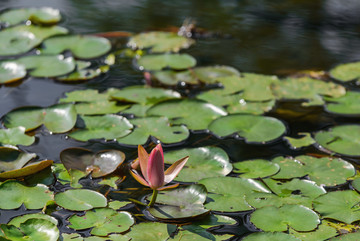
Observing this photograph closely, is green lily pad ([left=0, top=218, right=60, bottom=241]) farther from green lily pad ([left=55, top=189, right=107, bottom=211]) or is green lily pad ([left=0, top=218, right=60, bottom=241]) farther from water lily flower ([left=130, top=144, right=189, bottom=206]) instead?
water lily flower ([left=130, top=144, right=189, bottom=206])

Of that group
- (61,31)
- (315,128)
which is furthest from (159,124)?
(61,31)

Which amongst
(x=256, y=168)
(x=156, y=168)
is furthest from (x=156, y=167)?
(x=256, y=168)

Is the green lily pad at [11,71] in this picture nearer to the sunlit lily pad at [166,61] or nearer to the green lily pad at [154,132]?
the sunlit lily pad at [166,61]

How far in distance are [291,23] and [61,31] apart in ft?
5.71

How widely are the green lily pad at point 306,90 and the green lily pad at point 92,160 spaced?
110 cm

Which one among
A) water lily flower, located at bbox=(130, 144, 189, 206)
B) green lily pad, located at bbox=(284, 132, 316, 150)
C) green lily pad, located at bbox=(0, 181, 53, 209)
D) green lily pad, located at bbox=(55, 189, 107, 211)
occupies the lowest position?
green lily pad, located at bbox=(284, 132, 316, 150)

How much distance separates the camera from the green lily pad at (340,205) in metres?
1.76

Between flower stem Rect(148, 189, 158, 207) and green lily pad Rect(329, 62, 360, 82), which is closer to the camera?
flower stem Rect(148, 189, 158, 207)

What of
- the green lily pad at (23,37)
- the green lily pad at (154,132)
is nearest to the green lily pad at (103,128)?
the green lily pad at (154,132)

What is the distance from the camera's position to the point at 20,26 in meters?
3.44

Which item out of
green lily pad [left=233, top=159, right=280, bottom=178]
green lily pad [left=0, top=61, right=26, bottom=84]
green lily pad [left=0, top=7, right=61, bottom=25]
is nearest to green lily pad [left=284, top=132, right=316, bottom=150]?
green lily pad [left=233, top=159, right=280, bottom=178]

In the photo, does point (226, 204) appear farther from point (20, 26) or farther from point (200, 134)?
point (20, 26)

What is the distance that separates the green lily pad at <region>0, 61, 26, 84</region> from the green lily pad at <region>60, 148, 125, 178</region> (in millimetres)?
952

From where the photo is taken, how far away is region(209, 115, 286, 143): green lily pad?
2.30 metres
